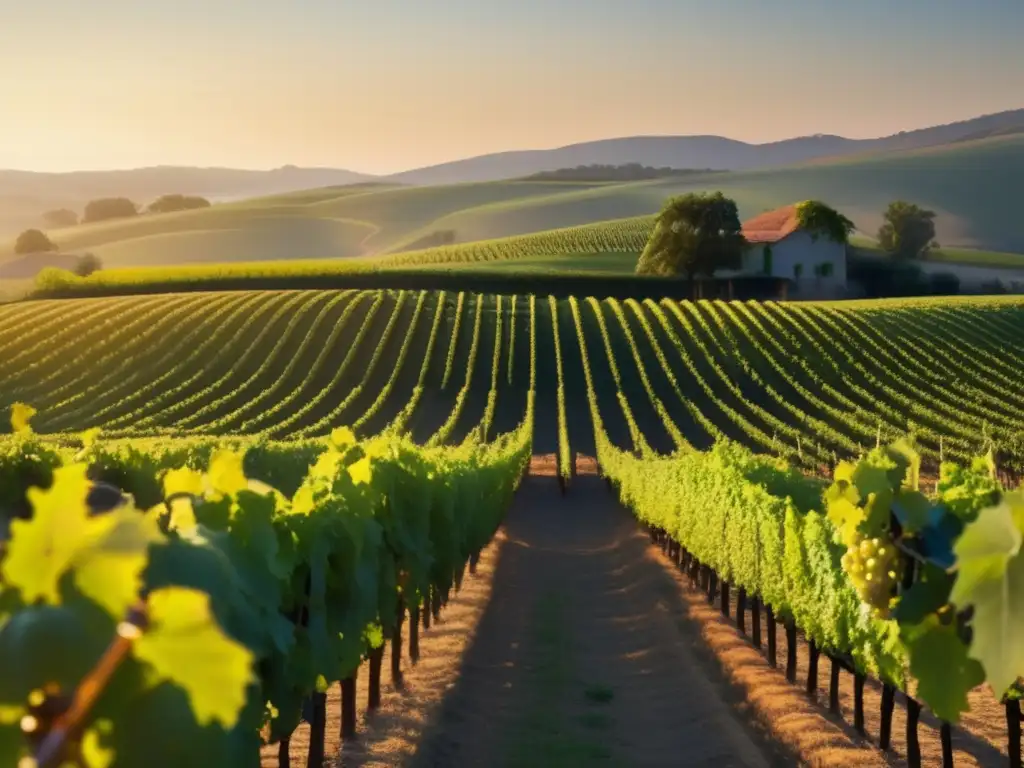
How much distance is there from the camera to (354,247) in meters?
195

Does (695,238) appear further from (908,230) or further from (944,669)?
(944,669)

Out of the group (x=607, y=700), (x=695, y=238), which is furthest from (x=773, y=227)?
(x=607, y=700)

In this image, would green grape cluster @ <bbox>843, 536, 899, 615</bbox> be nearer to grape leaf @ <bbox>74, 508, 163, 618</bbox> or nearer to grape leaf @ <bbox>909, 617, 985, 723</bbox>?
grape leaf @ <bbox>909, 617, 985, 723</bbox>

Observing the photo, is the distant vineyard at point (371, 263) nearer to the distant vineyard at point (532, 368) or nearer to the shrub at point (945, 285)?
the distant vineyard at point (532, 368)

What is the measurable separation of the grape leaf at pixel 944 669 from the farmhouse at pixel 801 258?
87026 millimetres

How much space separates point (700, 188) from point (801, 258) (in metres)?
93.3

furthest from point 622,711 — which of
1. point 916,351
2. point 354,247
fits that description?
point 354,247

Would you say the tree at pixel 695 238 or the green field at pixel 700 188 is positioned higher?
the green field at pixel 700 188

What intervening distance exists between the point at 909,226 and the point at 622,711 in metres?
110

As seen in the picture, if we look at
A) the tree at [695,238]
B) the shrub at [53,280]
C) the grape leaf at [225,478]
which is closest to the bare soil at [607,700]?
the grape leaf at [225,478]

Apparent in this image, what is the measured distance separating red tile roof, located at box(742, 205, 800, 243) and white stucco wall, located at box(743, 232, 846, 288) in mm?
498

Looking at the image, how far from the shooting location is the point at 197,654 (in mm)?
1812

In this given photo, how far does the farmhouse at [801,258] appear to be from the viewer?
89.6 meters

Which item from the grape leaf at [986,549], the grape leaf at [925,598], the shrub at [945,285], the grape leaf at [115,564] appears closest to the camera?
the grape leaf at [115,564]
